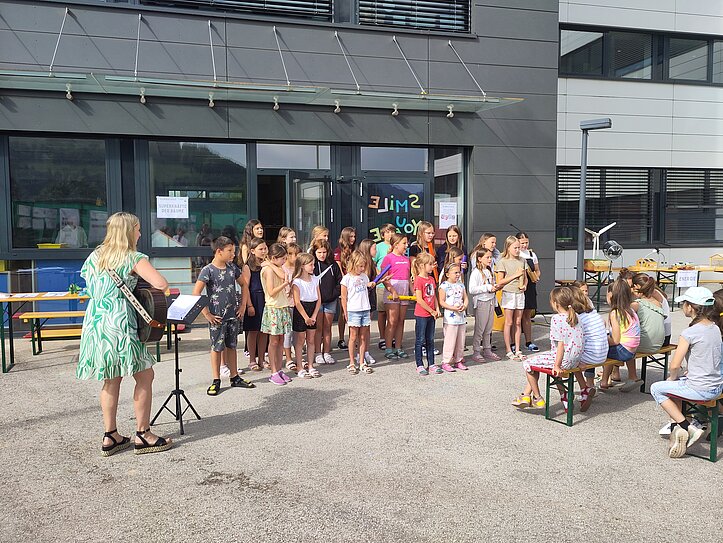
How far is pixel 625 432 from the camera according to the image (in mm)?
5730

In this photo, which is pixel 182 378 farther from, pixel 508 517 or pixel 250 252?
pixel 508 517

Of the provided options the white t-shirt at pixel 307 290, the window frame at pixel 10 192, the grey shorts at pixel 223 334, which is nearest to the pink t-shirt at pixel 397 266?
the white t-shirt at pixel 307 290

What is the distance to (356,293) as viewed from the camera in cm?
808

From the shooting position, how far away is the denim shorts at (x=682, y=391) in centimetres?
513

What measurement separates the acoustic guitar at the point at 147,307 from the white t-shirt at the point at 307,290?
2751 millimetres

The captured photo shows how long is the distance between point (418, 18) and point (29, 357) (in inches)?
350

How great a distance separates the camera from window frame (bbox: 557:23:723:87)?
1477 centimetres

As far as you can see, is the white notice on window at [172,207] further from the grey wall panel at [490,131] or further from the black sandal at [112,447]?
the black sandal at [112,447]

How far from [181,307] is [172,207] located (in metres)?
5.82


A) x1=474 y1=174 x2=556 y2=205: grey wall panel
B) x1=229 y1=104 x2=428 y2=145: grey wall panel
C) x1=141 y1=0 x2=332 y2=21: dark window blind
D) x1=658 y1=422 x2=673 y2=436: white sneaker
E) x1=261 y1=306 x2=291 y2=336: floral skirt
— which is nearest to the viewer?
x1=658 y1=422 x2=673 y2=436: white sneaker

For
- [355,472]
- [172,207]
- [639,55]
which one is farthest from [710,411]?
[639,55]

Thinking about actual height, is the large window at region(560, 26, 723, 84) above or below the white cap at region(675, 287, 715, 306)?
above

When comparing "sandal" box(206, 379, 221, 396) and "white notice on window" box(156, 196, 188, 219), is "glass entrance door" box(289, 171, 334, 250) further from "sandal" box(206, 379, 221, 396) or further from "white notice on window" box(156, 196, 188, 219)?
"sandal" box(206, 379, 221, 396)

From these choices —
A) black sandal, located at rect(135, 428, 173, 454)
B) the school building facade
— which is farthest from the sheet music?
the school building facade
